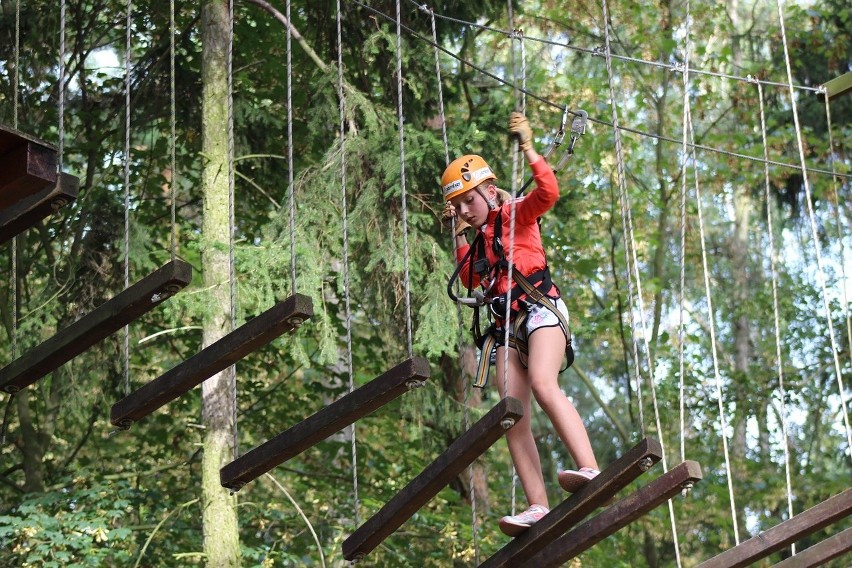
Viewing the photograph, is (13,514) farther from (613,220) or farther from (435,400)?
(613,220)

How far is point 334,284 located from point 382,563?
6.23 ft

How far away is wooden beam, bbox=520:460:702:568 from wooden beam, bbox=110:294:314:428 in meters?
1.09

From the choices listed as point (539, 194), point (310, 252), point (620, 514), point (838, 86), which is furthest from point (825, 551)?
point (310, 252)

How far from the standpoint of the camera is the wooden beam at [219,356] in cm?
388

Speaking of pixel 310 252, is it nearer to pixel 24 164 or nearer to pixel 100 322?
pixel 100 322

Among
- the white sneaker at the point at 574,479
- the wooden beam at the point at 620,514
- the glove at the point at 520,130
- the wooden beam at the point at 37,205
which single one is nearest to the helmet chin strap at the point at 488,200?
the glove at the point at 520,130

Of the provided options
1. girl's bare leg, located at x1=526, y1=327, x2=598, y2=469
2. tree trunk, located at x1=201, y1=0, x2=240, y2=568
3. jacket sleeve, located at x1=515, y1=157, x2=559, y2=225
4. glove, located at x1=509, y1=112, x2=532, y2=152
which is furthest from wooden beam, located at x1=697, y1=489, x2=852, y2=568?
tree trunk, located at x1=201, y1=0, x2=240, y2=568

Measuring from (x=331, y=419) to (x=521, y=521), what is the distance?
675 mm

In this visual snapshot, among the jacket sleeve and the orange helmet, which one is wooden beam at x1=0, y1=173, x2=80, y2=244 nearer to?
the orange helmet

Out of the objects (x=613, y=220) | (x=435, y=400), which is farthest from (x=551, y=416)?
(x=613, y=220)

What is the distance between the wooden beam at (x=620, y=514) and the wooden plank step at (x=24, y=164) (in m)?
1.93

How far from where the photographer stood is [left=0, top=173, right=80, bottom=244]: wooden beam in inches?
156

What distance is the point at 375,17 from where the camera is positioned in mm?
7883

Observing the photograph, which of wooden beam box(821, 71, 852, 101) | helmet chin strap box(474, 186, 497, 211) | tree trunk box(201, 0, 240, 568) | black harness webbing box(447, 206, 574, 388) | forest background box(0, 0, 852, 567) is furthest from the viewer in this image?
forest background box(0, 0, 852, 567)
